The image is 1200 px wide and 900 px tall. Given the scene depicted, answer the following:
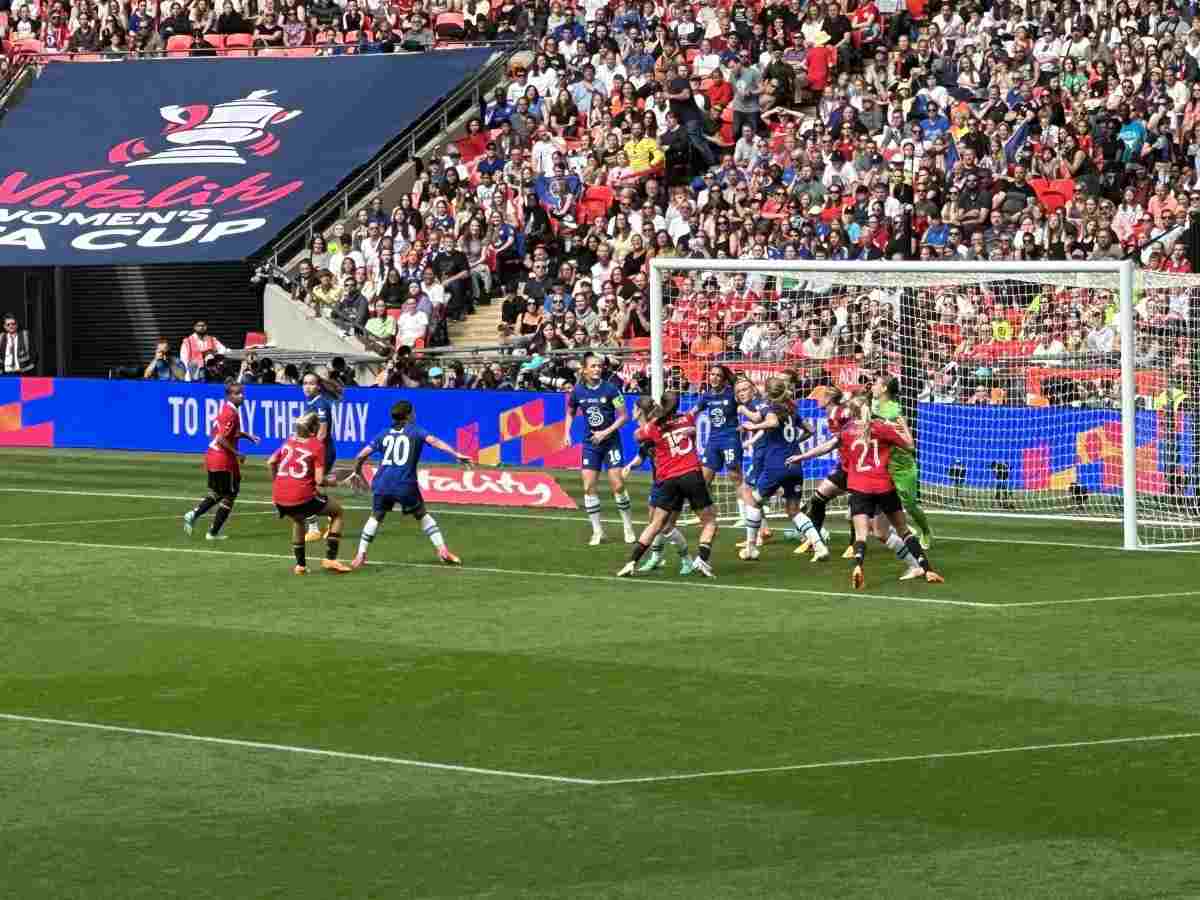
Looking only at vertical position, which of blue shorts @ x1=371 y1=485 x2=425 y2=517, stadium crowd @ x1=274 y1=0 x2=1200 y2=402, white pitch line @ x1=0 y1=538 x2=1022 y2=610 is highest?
stadium crowd @ x1=274 y1=0 x2=1200 y2=402

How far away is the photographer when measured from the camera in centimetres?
4088


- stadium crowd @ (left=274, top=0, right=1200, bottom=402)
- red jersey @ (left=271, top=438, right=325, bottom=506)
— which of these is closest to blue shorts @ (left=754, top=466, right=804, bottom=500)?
red jersey @ (left=271, top=438, right=325, bottom=506)

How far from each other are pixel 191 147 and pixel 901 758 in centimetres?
3420

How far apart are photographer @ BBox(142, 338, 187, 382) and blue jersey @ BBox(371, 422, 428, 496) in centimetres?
1706

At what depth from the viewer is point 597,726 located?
15.8 meters

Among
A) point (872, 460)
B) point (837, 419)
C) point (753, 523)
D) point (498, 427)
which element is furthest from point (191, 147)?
point (872, 460)

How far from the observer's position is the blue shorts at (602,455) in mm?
26438

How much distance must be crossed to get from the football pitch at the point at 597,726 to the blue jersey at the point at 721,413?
4.45 feet

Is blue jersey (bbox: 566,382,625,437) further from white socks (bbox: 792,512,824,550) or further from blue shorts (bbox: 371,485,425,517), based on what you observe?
blue shorts (bbox: 371,485,425,517)

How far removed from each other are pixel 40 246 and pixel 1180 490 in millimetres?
24468

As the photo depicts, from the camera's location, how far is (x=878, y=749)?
14.9 meters

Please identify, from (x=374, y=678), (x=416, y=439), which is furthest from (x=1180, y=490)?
(x=374, y=678)

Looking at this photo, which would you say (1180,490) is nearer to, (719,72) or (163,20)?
(719,72)

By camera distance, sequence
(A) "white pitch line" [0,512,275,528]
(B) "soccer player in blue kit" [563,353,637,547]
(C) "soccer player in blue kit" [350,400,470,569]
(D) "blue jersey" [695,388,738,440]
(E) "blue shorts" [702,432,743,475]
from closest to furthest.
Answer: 1. (C) "soccer player in blue kit" [350,400,470,569]
2. (D) "blue jersey" [695,388,738,440]
3. (E) "blue shorts" [702,432,743,475]
4. (B) "soccer player in blue kit" [563,353,637,547]
5. (A) "white pitch line" [0,512,275,528]
